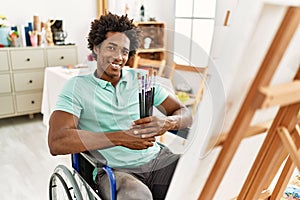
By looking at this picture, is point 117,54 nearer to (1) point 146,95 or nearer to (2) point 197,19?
(1) point 146,95

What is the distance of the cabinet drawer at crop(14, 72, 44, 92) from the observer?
3244mm

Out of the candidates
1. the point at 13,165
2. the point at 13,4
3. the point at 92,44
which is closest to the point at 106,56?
the point at 92,44

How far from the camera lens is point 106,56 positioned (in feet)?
3.97

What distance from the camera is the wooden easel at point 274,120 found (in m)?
0.53

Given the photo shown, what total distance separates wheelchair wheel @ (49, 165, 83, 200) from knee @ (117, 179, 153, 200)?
18 cm

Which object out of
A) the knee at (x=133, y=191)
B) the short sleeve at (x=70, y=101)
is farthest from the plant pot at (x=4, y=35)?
the knee at (x=133, y=191)

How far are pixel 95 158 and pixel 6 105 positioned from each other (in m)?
2.49

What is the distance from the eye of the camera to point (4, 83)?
316 centimetres

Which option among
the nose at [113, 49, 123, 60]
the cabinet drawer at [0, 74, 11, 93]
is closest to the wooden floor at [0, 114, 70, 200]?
the cabinet drawer at [0, 74, 11, 93]

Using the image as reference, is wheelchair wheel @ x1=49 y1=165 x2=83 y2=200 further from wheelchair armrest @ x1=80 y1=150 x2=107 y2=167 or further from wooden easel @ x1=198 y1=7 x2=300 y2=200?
wooden easel @ x1=198 y1=7 x2=300 y2=200

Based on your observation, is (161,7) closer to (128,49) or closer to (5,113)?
(5,113)

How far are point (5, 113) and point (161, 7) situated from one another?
2466mm

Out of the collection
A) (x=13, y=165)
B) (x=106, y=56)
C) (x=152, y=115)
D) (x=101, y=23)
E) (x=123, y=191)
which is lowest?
(x=13, y=165)

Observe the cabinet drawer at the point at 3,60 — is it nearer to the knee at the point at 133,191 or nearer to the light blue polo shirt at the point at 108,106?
the light blue polo shirt at the point at 108,106
